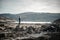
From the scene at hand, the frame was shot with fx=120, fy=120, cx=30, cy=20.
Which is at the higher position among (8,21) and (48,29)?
(8,21)

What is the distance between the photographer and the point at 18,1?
3.57 metres

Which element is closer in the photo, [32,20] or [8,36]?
[8,36]

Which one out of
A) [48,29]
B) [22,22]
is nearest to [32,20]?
[22,22]

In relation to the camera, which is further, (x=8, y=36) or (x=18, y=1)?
(x=18, y=1)

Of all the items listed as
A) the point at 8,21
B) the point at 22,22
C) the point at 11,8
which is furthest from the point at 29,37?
the point at 11,8

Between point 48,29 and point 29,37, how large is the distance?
2.03ft

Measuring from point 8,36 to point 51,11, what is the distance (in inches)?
58.6

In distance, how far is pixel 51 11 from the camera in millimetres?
3668

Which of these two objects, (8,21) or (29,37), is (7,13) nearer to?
(8,21)

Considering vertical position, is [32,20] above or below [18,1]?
below

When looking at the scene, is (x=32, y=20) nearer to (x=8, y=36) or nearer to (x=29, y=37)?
(x=29, y=37)

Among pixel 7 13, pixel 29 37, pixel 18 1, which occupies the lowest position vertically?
pixel 29 37

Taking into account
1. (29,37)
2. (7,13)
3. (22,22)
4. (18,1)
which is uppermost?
(18,1)

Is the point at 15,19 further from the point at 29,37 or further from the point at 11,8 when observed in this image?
the point at 29,37
